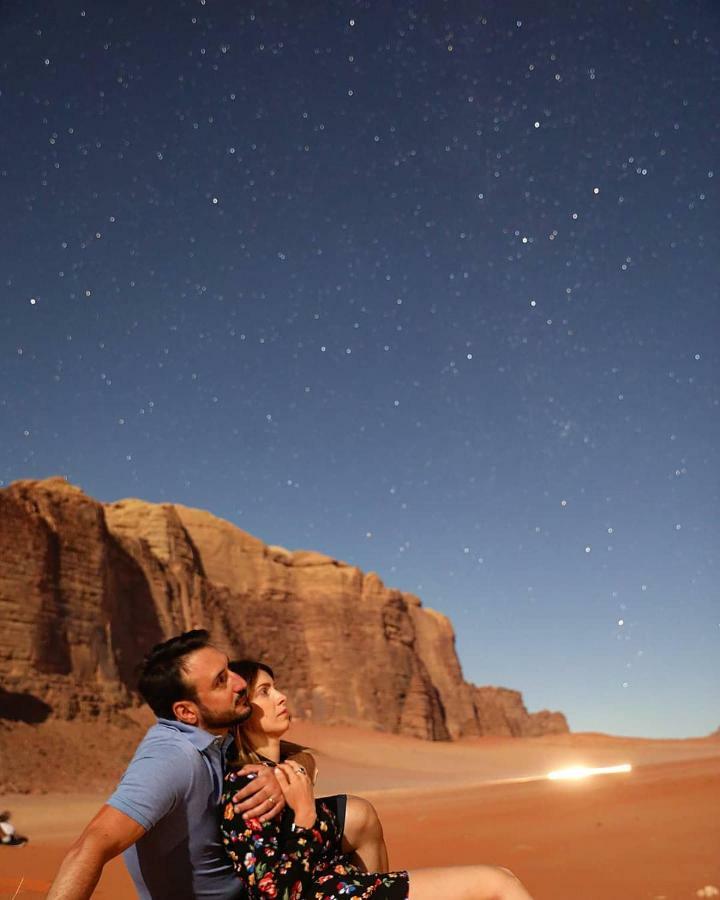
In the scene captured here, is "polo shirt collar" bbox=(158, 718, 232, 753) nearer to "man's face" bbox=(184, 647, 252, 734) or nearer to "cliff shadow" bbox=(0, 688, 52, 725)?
"man's face" bbox=(184, 647, 252, 734)

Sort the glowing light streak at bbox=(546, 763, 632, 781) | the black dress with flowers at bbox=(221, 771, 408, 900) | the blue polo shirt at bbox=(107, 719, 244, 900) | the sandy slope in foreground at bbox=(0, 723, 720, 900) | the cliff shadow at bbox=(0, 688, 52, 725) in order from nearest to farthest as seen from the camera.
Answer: the blue polo shirt at bbox=(107, 719, 244, 900) → the black dress with flowers at bbox=(221, 771, 408, 900) → the sandy slope in foreground at bbox=(0, 723, 720, 900) → the glowing light streak at bbox=(546, 763, 632, 781) → the cliff shadow at bbox=(0, 688, 52, 725)

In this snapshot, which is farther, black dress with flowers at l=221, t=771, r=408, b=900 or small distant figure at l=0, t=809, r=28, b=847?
small distant figure at l=0, t=809, r=28, b=847

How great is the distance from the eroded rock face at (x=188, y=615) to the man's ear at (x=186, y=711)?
26.8m

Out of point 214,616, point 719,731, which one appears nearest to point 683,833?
point 214,616

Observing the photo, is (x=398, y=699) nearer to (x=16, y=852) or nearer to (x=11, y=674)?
(x=11, y=674)

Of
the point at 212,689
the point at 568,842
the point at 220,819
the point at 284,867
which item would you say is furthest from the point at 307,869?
the point at 568,842

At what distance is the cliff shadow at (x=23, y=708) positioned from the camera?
26953 mm

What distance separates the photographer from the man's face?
299 cm

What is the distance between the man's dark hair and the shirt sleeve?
0.86 ft

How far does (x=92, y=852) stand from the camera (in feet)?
7.68

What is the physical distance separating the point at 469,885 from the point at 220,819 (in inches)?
33.6

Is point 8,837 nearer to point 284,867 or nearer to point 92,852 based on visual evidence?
point 284,867

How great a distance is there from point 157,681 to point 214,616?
45.4 meters

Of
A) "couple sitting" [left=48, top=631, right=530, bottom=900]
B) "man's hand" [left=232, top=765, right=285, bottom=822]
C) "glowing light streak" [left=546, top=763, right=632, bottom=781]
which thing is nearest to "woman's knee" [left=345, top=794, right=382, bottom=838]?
"couple sitting" [left=48, top=631, right=530, bottom=900]
